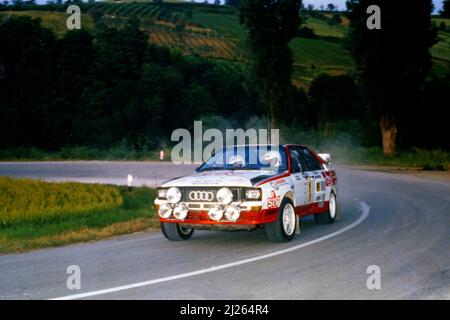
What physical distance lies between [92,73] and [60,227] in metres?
59.0

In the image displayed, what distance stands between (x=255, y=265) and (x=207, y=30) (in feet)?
335

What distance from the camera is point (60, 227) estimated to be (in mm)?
12070

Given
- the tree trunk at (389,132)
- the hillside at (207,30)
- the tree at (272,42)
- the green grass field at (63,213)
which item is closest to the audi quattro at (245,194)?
the green grass field at (63,213)

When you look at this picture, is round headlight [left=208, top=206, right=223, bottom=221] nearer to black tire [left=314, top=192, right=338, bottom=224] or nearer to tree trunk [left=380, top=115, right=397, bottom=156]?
black tire [left=314, top=192, right=338, bottom=224]

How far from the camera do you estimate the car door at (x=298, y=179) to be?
1035 centimetres

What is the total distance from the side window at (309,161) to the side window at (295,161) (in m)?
0.26

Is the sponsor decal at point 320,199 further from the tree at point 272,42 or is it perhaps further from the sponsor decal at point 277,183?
the tree at point 272,42

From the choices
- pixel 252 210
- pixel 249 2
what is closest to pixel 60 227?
pixel 252 210

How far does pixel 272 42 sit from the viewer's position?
44000 mm

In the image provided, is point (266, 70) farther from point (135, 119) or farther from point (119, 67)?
point (119, 67)

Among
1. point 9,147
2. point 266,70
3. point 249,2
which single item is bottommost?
point 9,147

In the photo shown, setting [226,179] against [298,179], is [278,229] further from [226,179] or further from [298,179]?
[298,179]

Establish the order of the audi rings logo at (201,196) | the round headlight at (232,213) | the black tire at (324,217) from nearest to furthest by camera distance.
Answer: the round headlight at (232,213)
the audi rings logo at (201,196)
the black tire at (324,217)
